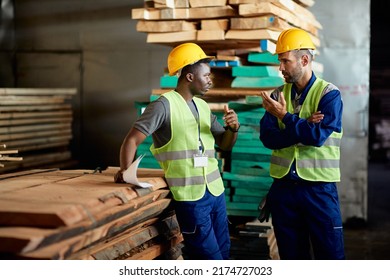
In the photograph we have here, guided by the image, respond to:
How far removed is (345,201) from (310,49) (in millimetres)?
3913

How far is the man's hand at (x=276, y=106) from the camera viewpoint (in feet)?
13.9

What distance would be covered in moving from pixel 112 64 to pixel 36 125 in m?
1.39

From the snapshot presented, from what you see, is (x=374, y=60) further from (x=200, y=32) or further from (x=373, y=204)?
(x=200, y=32)

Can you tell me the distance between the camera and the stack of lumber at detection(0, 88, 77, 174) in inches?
280

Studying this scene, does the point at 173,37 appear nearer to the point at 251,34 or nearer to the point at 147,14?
the point at 147,14

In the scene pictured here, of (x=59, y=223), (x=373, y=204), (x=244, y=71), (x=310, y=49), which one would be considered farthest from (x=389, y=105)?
(x=59, y=223)

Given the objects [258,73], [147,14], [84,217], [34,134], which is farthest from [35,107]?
[84,217]

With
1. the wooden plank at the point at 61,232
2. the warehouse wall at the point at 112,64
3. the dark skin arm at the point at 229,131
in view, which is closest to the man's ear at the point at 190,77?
the dark skin arm at the point at 229,131

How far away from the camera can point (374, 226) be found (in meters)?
7.97

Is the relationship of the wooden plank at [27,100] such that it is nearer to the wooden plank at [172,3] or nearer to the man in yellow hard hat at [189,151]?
the wooden plank at [172,3]

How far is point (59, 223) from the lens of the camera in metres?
2.82

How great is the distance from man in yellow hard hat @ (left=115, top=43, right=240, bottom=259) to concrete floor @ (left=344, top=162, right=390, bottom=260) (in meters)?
2.98

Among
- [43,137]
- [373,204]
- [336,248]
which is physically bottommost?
[373,204]

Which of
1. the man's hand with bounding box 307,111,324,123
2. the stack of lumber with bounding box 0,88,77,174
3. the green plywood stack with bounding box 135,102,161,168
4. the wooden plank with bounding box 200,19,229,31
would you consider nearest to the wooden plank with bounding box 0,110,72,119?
the stack of lumber with bounding box 0,88,77,174
